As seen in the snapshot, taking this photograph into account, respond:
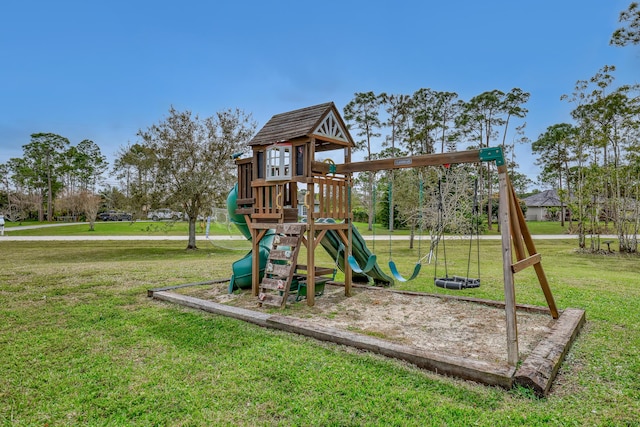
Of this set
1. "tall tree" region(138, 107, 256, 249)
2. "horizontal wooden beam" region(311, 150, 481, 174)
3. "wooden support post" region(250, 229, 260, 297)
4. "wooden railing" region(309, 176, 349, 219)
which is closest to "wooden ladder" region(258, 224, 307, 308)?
"wooden railing" region(309, 176, 349, 219)

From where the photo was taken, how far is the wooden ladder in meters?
6.19

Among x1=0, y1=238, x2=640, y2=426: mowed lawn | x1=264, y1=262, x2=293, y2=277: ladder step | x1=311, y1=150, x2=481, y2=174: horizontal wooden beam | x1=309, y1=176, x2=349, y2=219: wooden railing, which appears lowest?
x1=0, y1=238, x2=640, y2=426: mowed lawn

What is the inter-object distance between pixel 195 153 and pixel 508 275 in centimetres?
1547

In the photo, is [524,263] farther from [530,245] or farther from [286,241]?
[286,241]

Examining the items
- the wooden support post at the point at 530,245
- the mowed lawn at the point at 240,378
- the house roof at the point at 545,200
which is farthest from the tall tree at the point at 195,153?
the house roof at the point at 545,200

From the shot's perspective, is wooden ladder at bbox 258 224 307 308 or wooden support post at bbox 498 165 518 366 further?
wooden ladder at bbox 258 224 307 308

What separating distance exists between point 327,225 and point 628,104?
57.7 ft

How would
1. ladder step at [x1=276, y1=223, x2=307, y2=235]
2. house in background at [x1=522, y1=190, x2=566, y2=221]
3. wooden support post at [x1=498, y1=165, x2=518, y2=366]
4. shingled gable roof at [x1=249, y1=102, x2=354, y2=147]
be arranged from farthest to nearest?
house in background at [x1=522, y1=190, x2=566, y2=221], shingled gable roof at [x1=249, y1=102, x2=354, y2=147], ladder step at [x1=276, y1=223, x2=307, y2=235], wooden support post at [x1=498, y1=165, x2=518, y2=366]

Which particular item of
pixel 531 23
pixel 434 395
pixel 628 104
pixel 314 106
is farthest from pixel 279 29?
pixel 628 104

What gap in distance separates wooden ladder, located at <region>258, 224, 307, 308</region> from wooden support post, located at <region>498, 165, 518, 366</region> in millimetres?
3384

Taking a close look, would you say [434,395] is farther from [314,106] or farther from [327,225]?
[314,106]

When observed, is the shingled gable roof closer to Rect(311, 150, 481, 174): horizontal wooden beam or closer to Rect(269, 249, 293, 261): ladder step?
Rect(311, 150, 481, 174): horizontal wooden beam

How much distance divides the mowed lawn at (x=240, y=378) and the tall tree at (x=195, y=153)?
10413 millimetres

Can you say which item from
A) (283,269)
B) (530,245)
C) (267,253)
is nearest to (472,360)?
(530,245)
